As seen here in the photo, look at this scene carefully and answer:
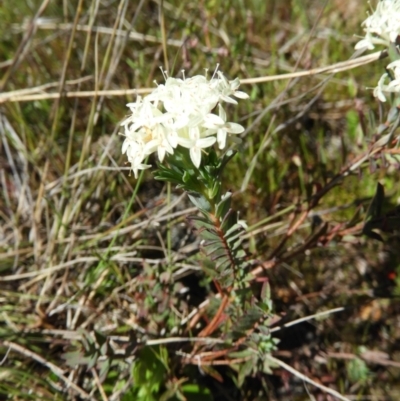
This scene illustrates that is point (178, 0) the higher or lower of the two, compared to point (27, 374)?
higher

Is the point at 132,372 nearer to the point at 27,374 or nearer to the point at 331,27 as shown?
the point at 27,374

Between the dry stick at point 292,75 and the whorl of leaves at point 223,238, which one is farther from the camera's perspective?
the dry stick at point 292,75

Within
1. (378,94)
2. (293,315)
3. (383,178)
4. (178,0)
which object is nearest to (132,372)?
(293,315)

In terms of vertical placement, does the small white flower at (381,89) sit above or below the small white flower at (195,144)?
above

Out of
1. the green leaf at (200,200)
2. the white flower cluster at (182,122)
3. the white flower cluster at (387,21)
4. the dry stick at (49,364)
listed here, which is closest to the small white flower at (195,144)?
the white flower cluster at (182,122)

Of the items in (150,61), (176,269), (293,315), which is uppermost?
(150,61)

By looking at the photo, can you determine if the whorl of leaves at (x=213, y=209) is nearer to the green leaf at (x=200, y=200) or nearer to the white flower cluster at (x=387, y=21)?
the green leaf at (x=200, y=200)

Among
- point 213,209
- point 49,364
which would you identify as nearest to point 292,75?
point 213,209
